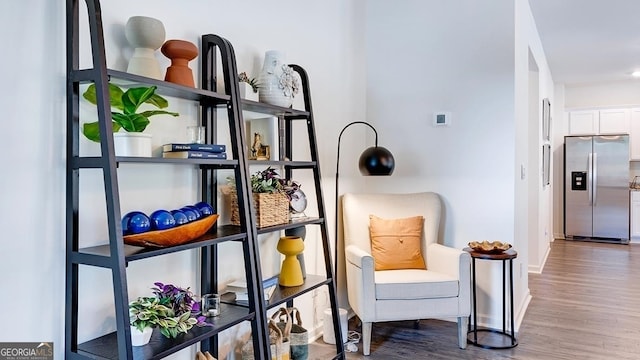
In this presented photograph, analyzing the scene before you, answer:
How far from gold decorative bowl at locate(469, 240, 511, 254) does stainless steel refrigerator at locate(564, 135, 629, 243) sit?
5.01 metres

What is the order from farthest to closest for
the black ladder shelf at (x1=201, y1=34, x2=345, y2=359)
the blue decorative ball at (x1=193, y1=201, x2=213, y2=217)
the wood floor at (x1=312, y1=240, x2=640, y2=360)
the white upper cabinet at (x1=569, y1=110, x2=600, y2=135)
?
the white upper cabinet at (x1=569, y1=110, x2=600, y2=135), the wood floor at (x1=312, y1=240, x2=640, y2=360), the black ladder shelf at (x1=201, y1=34, x2=345, y2=359), the blue decorative ball at (x1=193, y1=201, x2=213, y2=217)

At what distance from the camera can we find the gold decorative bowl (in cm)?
303

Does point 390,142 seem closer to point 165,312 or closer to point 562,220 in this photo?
point 165,312

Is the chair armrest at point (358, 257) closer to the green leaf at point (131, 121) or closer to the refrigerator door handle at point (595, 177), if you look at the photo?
the green leaf at point (131, 121)

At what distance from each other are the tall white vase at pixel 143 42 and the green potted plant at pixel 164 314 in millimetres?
803

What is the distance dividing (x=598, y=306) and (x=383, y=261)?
2.06m

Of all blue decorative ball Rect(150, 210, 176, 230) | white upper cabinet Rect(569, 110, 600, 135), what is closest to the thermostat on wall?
blue decorative ball Rect(150, 210, 176, 230)

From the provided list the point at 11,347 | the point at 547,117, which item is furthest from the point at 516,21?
the point at 11,347

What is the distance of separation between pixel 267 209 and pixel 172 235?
25.2 inches

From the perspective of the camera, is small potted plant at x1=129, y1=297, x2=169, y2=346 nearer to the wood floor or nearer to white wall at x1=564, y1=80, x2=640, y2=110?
the wood floor

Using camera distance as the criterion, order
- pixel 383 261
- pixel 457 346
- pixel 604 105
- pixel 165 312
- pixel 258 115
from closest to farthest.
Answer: pixel 165 312, pixel 258 115, pixel 457 346, pixel 383 261, pixel 604 105

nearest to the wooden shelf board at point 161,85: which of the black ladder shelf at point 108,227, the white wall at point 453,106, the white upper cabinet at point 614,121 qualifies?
the black ladder shelf at point 108,227

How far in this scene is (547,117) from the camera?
5.83m

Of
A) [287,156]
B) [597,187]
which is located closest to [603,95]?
[597,187]
